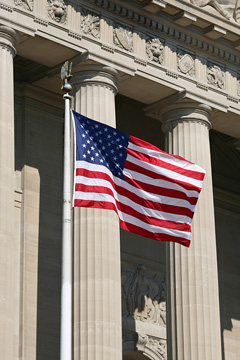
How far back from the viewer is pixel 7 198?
99.0 ft

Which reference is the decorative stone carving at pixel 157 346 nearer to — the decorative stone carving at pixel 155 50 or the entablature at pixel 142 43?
the entablature at pixel 142 43

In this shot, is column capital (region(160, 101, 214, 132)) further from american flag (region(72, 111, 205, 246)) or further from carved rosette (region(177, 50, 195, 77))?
american flag (region(72, 111, 205, 246))

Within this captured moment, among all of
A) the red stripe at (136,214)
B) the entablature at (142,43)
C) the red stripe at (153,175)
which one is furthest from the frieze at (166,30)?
the red stripe at (136,214)

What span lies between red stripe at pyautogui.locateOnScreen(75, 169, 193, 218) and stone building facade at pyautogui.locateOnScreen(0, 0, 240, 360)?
3658mm

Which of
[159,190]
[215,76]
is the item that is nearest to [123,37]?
[215,76]

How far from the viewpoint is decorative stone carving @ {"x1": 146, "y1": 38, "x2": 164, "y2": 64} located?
36094 mm

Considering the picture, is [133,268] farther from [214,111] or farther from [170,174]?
[170,174]

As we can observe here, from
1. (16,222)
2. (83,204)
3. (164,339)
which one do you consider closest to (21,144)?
(16,222)

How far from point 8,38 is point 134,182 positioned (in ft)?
21.1

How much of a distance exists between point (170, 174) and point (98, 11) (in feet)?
25.7

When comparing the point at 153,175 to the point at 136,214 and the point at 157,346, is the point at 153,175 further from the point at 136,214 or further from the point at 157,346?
the point at 157,346

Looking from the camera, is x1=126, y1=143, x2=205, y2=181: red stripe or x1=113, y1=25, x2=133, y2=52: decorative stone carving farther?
x1=113, y1=25, x2=133, y2=52: decorative stone carving

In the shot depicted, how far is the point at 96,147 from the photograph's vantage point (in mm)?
26828

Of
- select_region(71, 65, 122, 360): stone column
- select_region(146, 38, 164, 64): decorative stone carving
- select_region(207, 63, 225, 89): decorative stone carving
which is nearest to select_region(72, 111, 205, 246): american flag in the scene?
select_region(71, 65, 122, 360): stone column
